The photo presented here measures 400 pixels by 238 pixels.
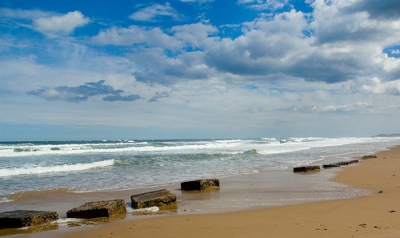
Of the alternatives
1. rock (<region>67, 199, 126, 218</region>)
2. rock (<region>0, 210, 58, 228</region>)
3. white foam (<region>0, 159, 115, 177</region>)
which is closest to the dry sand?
rock (<region>67, 199, 126, 218</region>)

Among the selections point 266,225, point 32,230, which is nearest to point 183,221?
point 266,225

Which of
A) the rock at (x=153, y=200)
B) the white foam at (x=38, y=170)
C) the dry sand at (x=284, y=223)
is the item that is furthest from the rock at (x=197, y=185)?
the white foam at (x=38, y=170)

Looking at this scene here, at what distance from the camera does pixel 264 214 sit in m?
6.82

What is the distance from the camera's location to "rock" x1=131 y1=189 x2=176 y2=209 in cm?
795

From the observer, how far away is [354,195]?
8.72 m

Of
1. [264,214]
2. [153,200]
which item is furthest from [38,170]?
[264,214]

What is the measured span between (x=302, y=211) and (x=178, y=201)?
128 inches

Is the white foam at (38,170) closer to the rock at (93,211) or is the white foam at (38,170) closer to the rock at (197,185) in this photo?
the rock at (197,185)

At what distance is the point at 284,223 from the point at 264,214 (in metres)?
0.92

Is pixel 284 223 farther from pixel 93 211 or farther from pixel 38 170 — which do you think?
pixel 38 170

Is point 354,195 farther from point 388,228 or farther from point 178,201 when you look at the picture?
point 178,201

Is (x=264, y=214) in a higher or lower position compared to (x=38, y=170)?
lower

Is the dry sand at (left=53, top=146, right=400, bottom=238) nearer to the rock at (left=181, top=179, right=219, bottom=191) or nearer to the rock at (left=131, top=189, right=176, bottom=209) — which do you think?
the rock at (left=131, top=189, right=176, bottom=209)

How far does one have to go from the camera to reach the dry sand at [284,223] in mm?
5264
